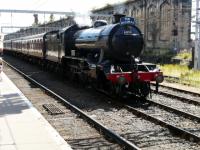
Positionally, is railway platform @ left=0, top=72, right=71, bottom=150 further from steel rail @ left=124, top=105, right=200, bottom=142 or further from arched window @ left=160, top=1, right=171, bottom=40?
arched window @ left=160, top=1, right=171, bottom=40

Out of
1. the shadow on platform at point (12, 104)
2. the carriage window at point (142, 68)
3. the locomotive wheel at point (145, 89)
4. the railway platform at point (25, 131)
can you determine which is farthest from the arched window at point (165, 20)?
the railway platform at point (25, 131)

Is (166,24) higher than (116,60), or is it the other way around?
(166,24)

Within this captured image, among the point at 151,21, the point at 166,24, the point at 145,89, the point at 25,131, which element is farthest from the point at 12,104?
the point at 151,21

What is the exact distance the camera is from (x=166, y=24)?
4431 cm

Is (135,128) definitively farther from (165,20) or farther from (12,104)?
(165,20)

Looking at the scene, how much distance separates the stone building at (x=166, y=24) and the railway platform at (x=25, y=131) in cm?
3133

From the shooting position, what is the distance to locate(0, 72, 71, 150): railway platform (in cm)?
771

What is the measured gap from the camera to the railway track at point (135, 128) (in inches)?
340

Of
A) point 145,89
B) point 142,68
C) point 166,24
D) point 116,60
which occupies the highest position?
point 166,24

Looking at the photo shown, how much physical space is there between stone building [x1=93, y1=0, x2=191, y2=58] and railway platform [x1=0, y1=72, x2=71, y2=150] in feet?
103

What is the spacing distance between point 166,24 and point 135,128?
3520 cm

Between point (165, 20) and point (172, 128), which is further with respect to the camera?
point (165, 20)

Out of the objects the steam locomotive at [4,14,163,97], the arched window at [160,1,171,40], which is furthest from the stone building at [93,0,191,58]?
the steam locomotive at [4,14,163,97]

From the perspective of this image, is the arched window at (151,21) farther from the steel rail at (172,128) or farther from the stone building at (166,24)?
the steel rail at (172,128)
